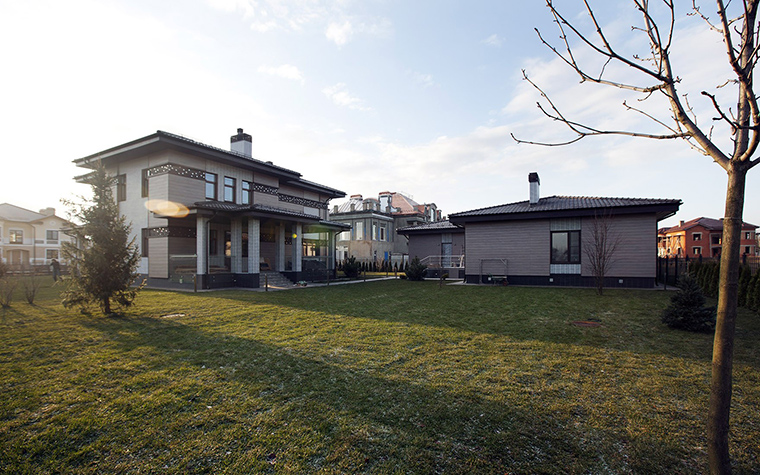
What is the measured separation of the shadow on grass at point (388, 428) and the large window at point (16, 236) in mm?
51356

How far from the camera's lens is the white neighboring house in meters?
39.1

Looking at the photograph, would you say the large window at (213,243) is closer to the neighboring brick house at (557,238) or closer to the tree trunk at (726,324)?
the neighboring brick house at (557,238)

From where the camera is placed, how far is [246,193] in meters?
21.7

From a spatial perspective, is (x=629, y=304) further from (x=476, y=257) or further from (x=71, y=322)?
(x=71, y=322)

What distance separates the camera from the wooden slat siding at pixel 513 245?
61.0ft

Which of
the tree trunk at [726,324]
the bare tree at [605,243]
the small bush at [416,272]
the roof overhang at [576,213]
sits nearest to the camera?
the tree trunk at [726,324]

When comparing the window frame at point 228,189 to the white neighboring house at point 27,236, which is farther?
the white neighboring house at point 27,236

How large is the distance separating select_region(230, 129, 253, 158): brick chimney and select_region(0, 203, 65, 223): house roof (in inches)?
1420

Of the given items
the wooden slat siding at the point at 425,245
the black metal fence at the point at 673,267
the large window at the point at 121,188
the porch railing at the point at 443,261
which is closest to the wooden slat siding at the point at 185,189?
the large window at the point at 121,188

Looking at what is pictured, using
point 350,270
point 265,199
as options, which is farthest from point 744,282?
point 265,199

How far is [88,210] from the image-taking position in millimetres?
9578

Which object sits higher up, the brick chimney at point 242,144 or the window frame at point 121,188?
the brick chimney at point 242,144

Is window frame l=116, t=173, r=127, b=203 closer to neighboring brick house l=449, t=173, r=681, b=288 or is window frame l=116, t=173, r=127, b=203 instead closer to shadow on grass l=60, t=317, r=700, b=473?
neighboring brick house l=449, t=173, r=681, b=288

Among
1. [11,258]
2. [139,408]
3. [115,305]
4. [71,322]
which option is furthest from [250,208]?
[11,258]
